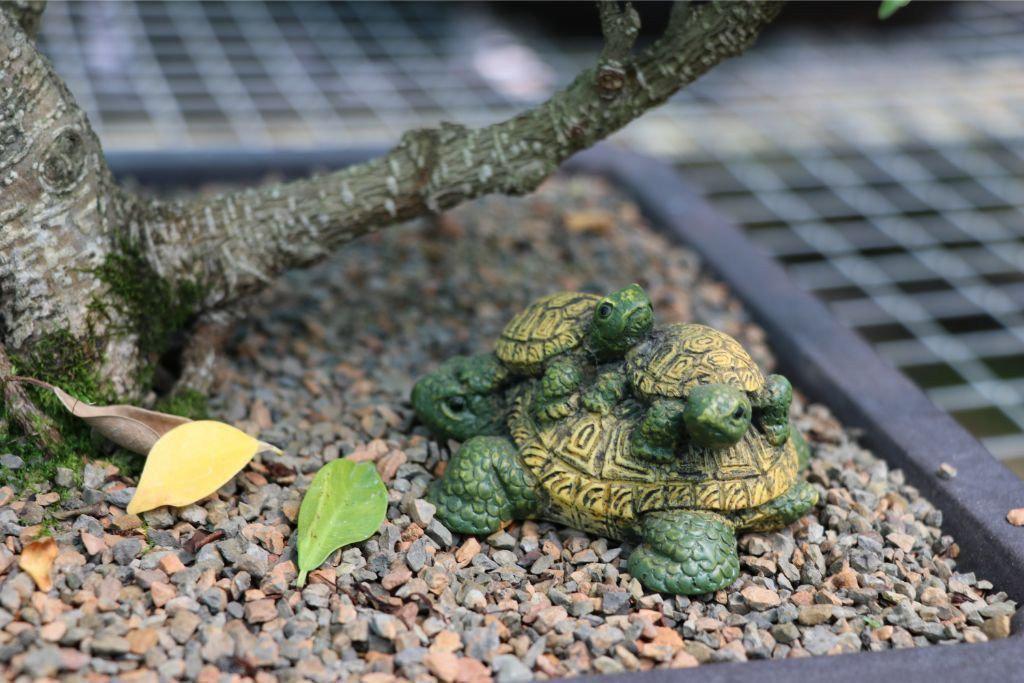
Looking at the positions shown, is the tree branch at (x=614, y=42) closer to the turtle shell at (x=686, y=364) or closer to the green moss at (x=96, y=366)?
the turtle shell at (x=686, y=364)

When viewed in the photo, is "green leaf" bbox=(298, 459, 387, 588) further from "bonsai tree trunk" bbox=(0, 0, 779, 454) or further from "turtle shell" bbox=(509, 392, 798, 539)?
"bonsai tree trunk" bbox=(0, 0, 779, 454)

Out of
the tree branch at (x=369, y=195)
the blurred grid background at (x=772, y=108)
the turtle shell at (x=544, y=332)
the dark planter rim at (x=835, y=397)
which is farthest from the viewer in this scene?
the blurred grid background at (x=772, y=108)

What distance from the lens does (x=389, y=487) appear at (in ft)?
4.25

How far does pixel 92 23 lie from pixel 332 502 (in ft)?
8.24

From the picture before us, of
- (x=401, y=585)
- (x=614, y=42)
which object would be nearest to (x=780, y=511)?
(x=401, y=585)

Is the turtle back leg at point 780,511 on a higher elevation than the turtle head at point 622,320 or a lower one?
lower

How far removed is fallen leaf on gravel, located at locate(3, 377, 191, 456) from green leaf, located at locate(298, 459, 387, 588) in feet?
0.65

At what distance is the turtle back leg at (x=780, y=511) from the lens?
1215 millimetres

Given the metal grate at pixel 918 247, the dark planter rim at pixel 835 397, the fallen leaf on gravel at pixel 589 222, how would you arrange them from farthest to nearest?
the metal grate at pixel 918 247, the fallen leaf on gravel at pixel 589 222, the dark planter rim at pixel 835 397

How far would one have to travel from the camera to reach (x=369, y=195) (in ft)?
4.75

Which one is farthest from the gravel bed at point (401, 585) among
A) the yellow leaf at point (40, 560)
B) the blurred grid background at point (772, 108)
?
the blurred grid background at point (772, 108)

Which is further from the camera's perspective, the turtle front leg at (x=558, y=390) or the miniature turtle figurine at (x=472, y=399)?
the miniature turtle figurine at (x=472, y=399)

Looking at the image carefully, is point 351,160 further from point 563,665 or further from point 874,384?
point 563,665

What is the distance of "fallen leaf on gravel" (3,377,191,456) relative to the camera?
123 cm
